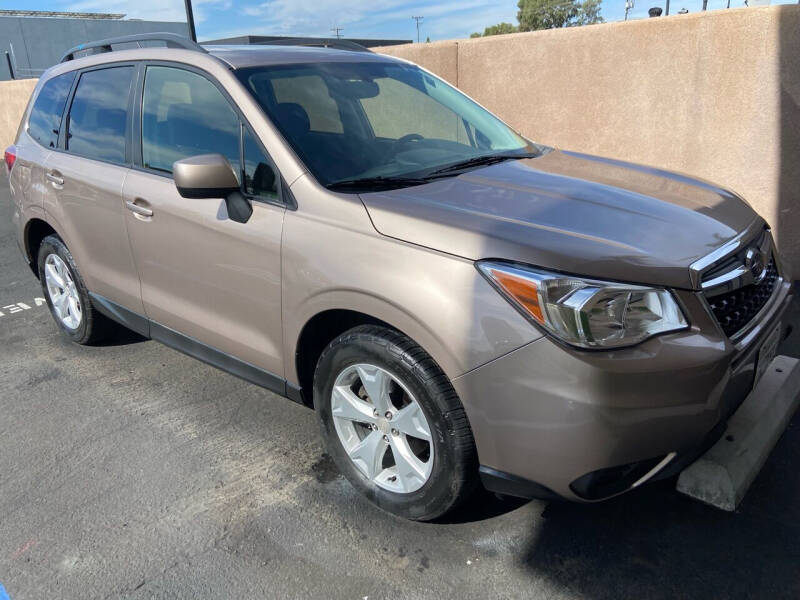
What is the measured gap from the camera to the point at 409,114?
3545mm

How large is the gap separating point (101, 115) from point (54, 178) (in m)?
0.55

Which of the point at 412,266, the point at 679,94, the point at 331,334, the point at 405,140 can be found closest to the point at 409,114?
the point at 405,140

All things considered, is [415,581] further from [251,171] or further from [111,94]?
[111,94]

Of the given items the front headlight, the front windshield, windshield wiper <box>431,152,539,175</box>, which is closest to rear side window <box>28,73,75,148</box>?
the front windshield

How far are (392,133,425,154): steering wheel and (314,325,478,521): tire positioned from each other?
3.32 feet

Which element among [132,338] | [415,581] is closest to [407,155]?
[415,581]

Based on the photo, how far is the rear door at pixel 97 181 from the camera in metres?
3.56

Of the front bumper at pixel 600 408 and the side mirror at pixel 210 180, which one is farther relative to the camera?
the side mirror at pixel 210 180

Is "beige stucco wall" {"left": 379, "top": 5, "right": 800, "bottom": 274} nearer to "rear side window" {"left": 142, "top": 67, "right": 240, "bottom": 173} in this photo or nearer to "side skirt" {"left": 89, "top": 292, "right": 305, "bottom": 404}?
"rear side window" {"left": 142, "top": 67, "right": 240, "bottom": 173}

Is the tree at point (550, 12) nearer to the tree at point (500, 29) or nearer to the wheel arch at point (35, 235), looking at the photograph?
the tree at point (500, 29)

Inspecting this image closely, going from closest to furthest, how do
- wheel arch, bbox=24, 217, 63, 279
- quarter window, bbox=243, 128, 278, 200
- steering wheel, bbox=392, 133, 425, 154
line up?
quarter window, bbox=243, 128, 278, 200 < steering wheel, bbox=392, 133, 425, 154 < wheel arch, bbox=24, 217, 63, 279

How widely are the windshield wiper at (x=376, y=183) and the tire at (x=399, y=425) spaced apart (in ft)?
1.91

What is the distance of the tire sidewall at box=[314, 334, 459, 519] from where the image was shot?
2.30 meters

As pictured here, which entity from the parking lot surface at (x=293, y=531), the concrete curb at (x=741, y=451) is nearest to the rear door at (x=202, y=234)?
the parking lot surface at (x=293, y=531)
